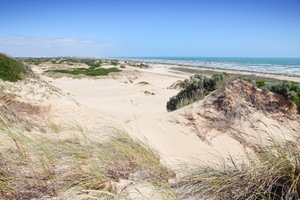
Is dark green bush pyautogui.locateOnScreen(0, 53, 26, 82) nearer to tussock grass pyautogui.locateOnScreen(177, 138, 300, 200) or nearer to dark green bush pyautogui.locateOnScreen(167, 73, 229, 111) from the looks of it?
dark green bush pyautogui.locateOnScreen(167, 73, 229, 111)

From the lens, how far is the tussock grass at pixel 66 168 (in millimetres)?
2725

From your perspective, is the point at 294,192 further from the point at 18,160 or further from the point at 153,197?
the point at 18,160

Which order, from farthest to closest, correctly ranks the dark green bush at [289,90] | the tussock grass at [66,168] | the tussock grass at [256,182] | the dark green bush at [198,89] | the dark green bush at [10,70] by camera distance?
the dark green bush at [10,70] → the dark green bush at [198,89] → the dark green bush at [289,90] → the tussock grass at [66,168] → the tussock grass at [256,182]

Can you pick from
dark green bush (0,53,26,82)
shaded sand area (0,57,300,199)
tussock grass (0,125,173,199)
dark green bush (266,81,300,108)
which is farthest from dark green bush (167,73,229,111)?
dark green bush (0,53,26,82)

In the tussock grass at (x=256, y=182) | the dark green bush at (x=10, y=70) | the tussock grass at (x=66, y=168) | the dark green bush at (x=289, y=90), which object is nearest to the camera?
the tussock grass at (x=256, y=182)

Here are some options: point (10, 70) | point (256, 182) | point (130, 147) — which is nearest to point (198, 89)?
point (130, 147)

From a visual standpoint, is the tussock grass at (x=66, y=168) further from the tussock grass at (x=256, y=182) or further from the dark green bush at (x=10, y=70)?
the dark green bush at (x=10, y=70)

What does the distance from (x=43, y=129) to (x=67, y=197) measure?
336 centimetres

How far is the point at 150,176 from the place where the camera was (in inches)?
122

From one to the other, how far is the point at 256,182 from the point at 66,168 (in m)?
2.00

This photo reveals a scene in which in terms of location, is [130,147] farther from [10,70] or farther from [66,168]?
[10,70]

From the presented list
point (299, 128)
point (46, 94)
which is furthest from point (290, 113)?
point (46, 94)

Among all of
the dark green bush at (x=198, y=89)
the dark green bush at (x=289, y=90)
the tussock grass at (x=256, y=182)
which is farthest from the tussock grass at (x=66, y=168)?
the dark green bush at (x=198, y=89)

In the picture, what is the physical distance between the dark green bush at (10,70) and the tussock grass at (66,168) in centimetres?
828
